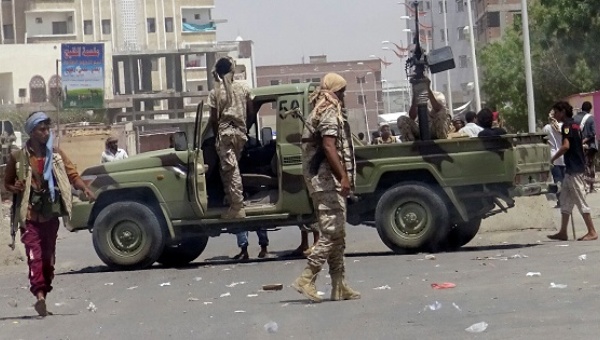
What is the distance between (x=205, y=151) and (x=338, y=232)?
5.19 m

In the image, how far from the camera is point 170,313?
11.0 metres

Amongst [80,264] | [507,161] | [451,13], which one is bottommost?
[80,264]

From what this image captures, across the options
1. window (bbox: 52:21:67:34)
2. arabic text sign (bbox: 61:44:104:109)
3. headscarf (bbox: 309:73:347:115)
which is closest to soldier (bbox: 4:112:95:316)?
headscarf (bbox: 309:73:347:115)

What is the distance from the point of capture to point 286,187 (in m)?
15.6

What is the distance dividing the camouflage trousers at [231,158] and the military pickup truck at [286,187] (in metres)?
0.30

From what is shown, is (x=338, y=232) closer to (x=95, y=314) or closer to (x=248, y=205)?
(x=95, y=314)

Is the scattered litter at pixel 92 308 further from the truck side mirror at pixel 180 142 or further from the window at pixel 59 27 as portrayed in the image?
the window at pixel 59 27

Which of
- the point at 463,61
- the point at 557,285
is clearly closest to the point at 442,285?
the point at 557,285

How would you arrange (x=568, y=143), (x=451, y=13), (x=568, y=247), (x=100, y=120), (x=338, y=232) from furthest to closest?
1. (x=451, y=13)
2. (x=100, y=120)
3. (x=568, y=143)
4. (x=568, y=247)
5. (x=338, y=232)

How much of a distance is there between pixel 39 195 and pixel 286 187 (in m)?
4.76

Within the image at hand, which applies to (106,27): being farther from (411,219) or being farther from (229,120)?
(411,219)

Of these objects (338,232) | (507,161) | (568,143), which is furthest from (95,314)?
(568,143)

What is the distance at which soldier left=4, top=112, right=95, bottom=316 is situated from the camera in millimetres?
11297

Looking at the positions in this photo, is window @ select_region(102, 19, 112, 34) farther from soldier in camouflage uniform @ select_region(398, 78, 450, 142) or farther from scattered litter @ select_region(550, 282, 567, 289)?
scattered litter @ select_region(550, 282, 567, 289)
